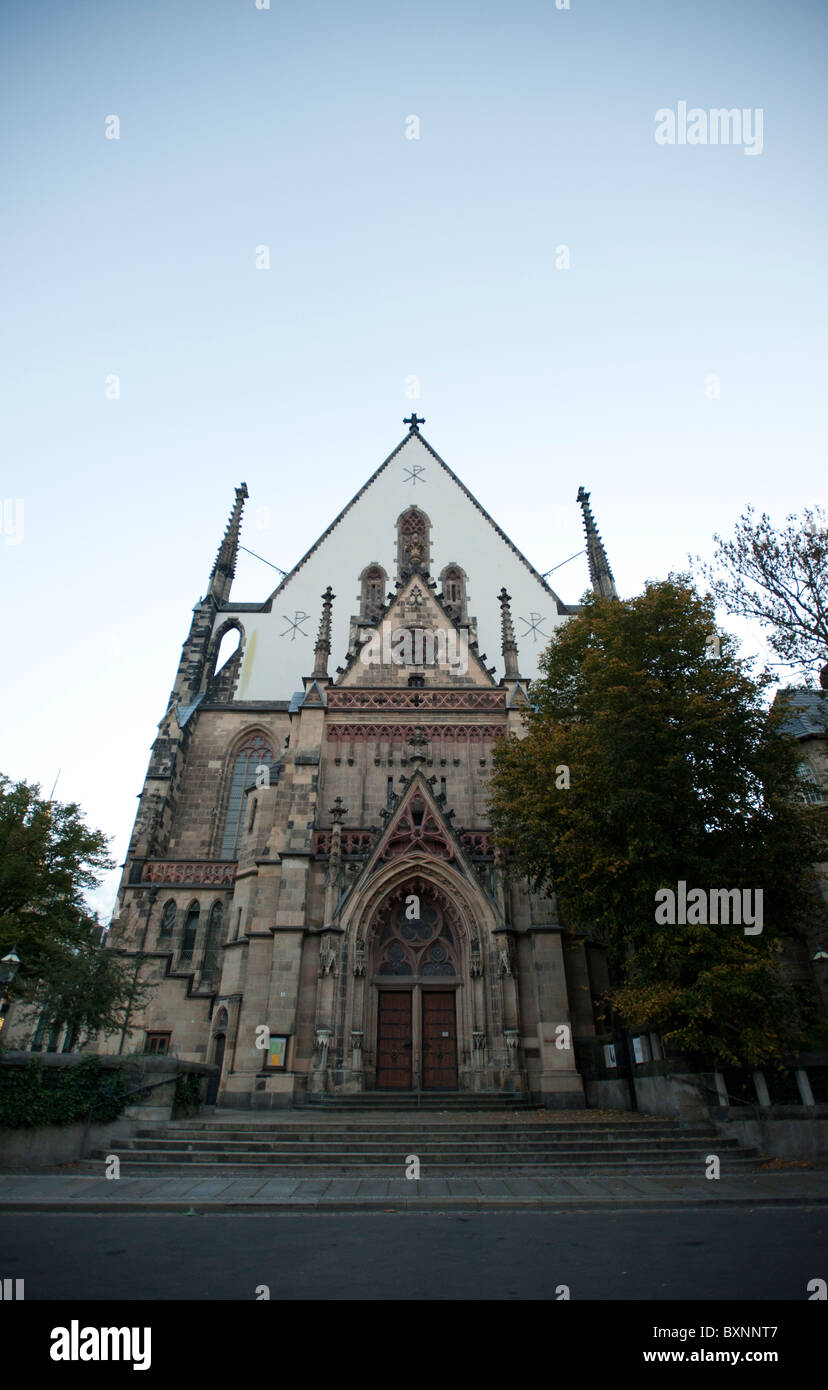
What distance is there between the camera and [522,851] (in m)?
17.3

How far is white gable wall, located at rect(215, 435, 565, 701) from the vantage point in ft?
100

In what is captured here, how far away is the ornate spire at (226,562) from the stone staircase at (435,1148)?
2352 centimetres

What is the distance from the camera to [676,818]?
47.3 feet

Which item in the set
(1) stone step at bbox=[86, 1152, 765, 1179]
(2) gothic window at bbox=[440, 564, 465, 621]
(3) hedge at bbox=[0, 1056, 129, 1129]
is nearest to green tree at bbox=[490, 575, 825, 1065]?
(1) stone step at bbox=[86, 1152, 765, 1179]

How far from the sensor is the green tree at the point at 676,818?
1262cm

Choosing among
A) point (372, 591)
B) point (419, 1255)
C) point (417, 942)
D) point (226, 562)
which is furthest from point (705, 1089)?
point (226, 562)

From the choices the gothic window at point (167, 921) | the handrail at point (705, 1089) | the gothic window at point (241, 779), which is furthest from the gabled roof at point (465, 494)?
the handrail at point (705, 1089)

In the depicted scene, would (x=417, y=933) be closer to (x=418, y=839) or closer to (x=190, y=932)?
(x=418, y=839)

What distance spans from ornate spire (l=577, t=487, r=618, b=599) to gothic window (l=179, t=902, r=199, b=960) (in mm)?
19901

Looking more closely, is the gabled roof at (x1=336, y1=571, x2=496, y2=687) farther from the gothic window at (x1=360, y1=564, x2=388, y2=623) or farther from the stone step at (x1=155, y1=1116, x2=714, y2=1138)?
the stone step at (x1=155, y1=1116, x2=714, y2=1138)

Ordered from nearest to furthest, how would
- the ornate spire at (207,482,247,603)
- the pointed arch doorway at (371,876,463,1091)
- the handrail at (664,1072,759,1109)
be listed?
the handrail at (664,1072,759,1109)
the pointed arch doorway at (371,876,463,1091)
the ornate spire at (207,482,247,603)

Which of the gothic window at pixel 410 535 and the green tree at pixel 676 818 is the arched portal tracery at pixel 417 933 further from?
the gothic window at pixel 410 535
